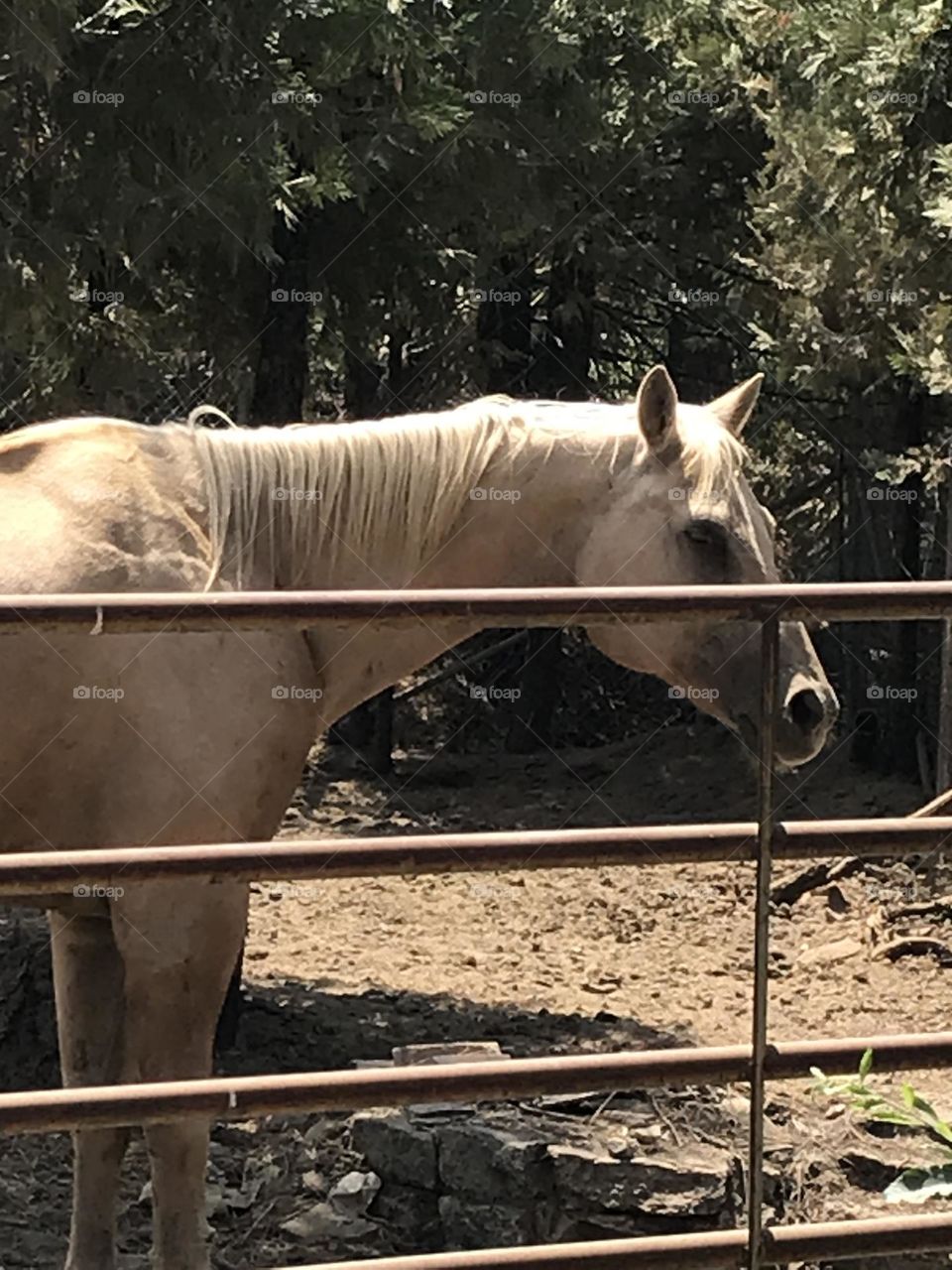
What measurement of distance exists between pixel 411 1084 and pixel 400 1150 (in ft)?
7.83

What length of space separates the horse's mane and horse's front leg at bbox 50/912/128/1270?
0.90 meters

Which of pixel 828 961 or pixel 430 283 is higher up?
pixel 430 283

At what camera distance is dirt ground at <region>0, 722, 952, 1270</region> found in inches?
185

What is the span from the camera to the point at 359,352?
8.07 m

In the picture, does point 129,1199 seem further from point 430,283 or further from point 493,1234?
point 430,283

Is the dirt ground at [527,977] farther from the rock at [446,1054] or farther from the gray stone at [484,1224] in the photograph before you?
the rock at [446,1054]

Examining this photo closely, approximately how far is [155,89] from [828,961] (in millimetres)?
4634

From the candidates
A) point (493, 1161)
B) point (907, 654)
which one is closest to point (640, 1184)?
point (493, 1161)

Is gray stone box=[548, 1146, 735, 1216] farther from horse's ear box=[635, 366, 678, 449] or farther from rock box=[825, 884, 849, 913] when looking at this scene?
rock box=[825, 884, 849, 913]

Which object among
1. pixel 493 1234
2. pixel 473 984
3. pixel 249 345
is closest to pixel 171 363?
pixel 249 345


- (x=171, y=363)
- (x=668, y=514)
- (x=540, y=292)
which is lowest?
(x=668, y=514)

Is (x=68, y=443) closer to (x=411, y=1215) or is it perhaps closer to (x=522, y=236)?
(x=411, y=1215)

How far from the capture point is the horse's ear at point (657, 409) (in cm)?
376

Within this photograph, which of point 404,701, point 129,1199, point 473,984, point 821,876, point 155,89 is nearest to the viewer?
point 129,1199
